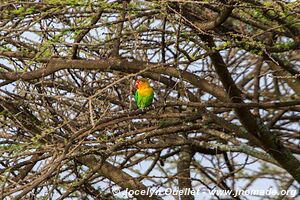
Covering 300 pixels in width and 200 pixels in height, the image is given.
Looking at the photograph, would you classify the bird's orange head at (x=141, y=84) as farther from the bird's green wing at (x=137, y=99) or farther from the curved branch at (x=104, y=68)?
the curved branch at (x=104, y=68)

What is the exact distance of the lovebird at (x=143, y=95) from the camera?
5118 mm

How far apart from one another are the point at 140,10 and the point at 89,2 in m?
0.42

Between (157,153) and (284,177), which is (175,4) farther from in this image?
(284,177)

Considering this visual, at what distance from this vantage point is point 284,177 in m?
7.17

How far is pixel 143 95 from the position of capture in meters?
5.14

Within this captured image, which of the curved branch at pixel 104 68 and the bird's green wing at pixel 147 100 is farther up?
the bird's green wing at pixel 147 100

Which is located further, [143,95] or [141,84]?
[141,84]

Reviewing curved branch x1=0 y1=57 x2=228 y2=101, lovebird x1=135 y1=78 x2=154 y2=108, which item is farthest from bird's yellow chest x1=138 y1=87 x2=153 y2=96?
curved branch x1=0 y1=57 x2=228 y2=101

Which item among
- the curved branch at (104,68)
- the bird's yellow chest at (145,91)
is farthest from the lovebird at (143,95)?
the curved branch at (104,68)

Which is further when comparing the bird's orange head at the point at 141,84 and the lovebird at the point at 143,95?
the bird's orange head at the point at 141,84

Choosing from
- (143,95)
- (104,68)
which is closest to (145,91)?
(143,95)

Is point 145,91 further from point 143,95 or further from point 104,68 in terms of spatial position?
point 104,68

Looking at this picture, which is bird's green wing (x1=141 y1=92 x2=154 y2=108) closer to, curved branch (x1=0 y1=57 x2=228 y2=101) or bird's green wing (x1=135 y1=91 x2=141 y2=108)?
bird's green wing (x1=135 y1=91 x2=141 y2=108)

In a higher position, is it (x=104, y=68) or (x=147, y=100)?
(x=147, y=100)
